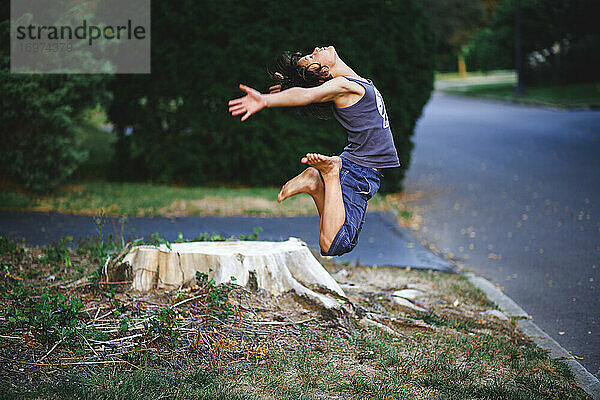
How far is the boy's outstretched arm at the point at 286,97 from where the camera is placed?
4.05 meters

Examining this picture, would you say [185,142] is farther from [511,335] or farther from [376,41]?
[511,335]

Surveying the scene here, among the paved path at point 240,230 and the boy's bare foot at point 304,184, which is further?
the paved path at point 240,230

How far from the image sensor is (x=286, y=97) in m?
4.23

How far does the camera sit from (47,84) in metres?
10.2

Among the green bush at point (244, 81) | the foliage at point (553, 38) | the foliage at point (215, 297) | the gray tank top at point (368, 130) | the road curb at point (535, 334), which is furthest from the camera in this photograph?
the foliage at point (553, 38)

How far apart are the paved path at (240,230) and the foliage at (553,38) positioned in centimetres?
2595

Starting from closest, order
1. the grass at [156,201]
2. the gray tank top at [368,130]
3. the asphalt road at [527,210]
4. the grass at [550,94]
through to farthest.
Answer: the gray tank top at [368,130]
the asphalt road at [527,210]
the grass at [156,201]
the grass at [550,94]

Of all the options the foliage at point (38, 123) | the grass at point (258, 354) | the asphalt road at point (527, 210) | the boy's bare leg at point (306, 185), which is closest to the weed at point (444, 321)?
the grass at point (258, 354)

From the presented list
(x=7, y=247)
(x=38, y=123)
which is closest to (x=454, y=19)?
(x=38, y=123)

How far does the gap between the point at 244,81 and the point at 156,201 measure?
261cm

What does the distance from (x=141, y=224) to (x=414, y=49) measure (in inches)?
224

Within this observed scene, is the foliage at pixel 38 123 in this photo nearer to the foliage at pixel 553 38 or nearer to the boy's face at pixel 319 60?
the boy's face at pixel 319 60

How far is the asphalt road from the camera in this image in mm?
7273

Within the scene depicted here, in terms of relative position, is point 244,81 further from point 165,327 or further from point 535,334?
point 165,327
